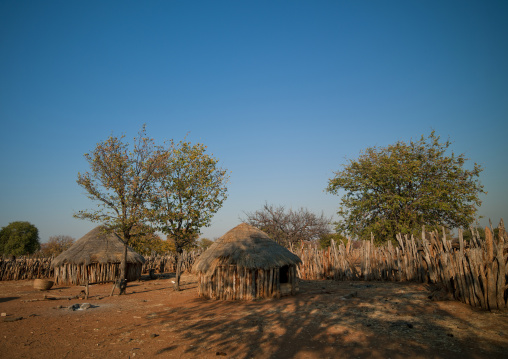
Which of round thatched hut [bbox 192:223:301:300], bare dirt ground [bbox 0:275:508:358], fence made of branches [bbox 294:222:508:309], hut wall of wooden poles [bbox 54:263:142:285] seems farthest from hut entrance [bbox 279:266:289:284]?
hut wall of wooden poles [bbox 54:263:142:285]

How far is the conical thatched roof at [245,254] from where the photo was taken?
35.6 ft

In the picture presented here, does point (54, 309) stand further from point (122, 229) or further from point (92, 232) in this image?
point (92, 232)

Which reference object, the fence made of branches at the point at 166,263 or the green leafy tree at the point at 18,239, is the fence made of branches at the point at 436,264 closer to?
the fence made of branches at the point at 166,263

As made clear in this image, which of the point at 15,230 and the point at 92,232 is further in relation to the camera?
the point at 15,230

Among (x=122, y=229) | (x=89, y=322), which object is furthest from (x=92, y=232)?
(x=89, y=322)

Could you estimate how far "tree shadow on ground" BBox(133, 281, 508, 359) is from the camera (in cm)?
548

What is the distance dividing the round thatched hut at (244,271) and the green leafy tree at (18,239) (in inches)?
1027

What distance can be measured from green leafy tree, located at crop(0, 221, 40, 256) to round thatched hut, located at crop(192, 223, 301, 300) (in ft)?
85.6

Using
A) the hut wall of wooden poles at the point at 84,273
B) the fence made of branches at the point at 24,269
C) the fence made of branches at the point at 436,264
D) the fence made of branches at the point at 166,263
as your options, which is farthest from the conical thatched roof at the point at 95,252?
the fence made of branches at the point at 436,264

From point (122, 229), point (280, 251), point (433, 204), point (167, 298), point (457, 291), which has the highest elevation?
point (433, 204)

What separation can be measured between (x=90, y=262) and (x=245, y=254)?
11.1 m

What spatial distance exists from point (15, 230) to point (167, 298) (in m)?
25.6

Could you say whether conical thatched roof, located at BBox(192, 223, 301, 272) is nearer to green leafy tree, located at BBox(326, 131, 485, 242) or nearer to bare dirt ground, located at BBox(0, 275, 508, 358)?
bare dirt ground, located at BBox(0, 275, 508, 358)

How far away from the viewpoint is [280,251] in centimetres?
1178
